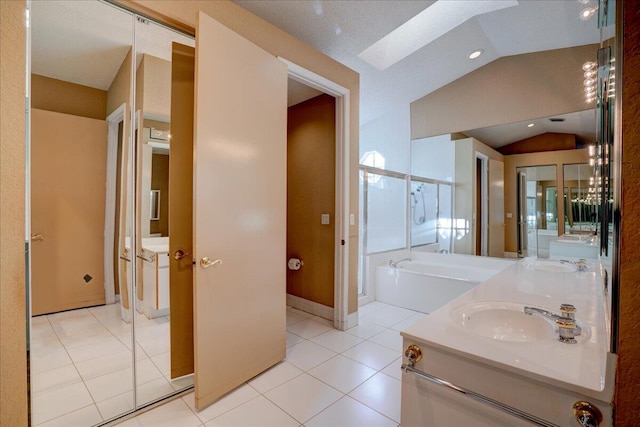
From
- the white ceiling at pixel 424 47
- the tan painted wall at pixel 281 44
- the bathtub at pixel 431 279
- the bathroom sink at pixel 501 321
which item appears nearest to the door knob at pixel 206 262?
the bathroom sink at pixel 501 321

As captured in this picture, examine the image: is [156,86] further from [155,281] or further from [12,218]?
[155,281]

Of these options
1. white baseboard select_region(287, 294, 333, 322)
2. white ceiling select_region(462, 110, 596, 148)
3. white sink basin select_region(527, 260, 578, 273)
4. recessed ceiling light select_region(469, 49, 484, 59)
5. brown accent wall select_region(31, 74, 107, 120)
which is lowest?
white baseboard select_region(287, 294, 333, 322)

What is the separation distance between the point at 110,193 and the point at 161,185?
0.26m

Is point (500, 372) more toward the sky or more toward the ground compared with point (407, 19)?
more toward the ground

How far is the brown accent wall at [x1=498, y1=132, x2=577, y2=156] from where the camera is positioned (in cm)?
272

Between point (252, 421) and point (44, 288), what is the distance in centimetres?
127

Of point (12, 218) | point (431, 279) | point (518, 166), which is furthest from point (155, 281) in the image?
point (518, 166)

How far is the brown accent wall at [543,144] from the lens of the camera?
272 cm

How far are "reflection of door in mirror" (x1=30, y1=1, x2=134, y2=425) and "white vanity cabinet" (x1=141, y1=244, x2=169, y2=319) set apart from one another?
3.8 inches

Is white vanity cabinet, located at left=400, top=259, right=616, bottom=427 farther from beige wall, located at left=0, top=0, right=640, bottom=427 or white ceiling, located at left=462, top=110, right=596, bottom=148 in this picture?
white ceiling, located at left=462, top=110, right=596, bottom=148

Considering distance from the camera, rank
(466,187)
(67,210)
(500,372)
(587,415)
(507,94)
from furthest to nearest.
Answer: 1. (466,187)
2. (507,94)
3. (67,210)
4. (500,372)
5. (587,415)

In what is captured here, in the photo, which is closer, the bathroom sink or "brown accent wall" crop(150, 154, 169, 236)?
the bathroom sink

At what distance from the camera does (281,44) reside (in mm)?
2312

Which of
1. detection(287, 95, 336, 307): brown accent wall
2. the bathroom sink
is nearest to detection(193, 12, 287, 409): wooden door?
detection(287, 95, 336, 307): brown accent wall
